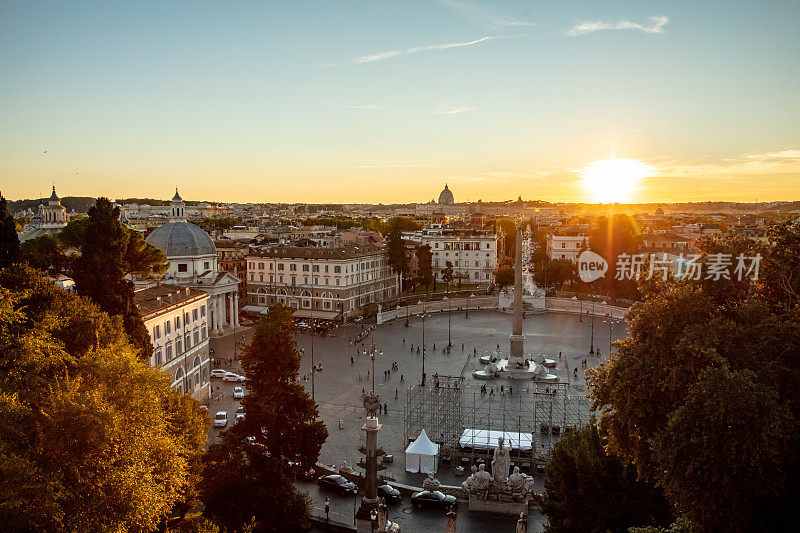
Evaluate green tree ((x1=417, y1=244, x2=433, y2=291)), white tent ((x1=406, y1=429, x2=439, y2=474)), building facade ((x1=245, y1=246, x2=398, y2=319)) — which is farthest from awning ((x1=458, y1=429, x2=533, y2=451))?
green tree ((x1=417, y1=244, x2=433, y2=291))

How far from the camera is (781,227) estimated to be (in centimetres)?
1411

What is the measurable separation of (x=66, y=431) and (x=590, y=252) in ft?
192

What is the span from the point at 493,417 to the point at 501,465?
27.6ft

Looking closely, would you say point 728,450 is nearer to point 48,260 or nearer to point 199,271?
point 48,260

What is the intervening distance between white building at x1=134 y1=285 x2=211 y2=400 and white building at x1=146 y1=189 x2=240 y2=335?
16.2 meters

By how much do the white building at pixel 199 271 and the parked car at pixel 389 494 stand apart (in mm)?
29180

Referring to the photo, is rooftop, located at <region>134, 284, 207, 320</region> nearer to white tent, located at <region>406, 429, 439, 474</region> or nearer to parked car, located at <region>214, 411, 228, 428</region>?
parked car, located at <region>214, 411, 228, 428</region>

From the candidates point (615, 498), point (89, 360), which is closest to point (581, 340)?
point (615, 498)

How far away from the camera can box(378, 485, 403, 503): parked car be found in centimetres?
1941

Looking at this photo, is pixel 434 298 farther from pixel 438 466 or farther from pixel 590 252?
pixel 438 466

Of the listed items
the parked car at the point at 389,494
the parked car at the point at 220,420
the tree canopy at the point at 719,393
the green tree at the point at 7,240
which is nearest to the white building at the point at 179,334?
the parked car at the point at 220,420

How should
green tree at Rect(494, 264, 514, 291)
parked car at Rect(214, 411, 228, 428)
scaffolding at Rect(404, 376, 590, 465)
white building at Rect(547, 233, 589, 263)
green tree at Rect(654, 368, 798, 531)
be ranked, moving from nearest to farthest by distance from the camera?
green tree at Rect(654, 368, 798, 531), scaffolding at Rect(404, 376, 590, 465), parked car at Rect(214, 411, 228, 428), green tree at Rect(494, 264, 514, 291), white building at Rect(547, 233, 589, 263)

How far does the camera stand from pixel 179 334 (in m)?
27.1

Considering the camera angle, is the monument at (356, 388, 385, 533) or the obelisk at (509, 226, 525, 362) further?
the obelisk at (509, 226, 525, 362)
